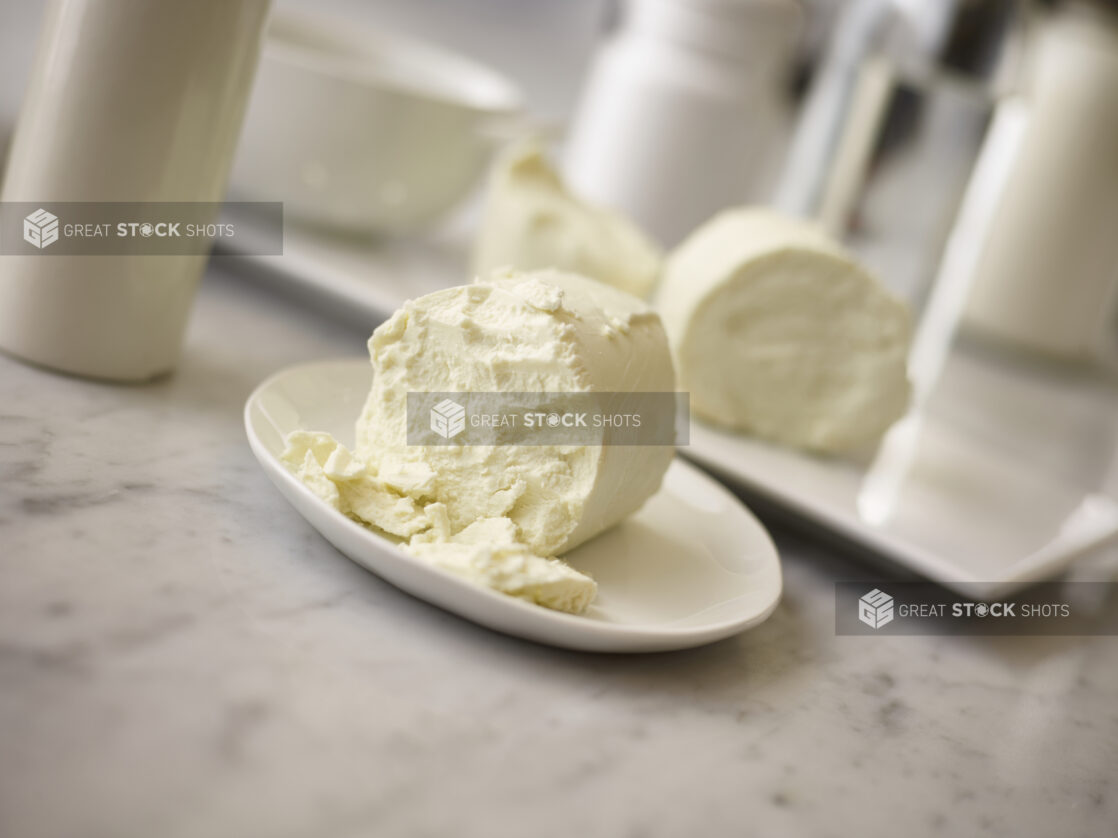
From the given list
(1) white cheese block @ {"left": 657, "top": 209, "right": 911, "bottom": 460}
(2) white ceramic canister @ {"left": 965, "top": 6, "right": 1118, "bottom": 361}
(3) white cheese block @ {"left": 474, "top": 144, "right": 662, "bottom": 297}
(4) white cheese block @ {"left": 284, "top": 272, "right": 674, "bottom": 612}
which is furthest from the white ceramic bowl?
(2) white ceramic canister @ {"left": 965, "top": 6, "right": 1118, "bottom": 361}

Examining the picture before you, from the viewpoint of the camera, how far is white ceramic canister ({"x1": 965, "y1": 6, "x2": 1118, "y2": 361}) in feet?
4.15

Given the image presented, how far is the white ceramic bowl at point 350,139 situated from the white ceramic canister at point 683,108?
0.14m

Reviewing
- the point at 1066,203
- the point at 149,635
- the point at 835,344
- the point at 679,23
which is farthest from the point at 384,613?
the point at 1066,203

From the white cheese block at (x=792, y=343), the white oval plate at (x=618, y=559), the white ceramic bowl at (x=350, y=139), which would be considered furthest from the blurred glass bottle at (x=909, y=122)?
the white oval plate at (x=618, y=559)

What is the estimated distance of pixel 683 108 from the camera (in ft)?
3.90

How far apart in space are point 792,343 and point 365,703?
0.58 metres

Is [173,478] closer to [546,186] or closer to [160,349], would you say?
[160,349]

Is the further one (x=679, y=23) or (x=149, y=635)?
(x=679, y=23)

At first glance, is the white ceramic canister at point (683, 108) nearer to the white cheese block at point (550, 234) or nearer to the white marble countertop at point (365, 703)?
the white cheese block at point (550, 234)

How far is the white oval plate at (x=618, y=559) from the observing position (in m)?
0.51

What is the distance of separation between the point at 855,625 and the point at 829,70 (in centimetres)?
78

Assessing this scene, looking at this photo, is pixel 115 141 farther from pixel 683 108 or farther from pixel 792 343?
pixel 683 108

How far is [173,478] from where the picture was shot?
620 mm

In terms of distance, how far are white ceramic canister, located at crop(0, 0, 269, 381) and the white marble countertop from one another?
0.04 metres
